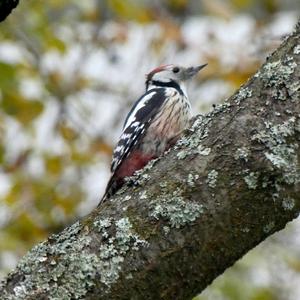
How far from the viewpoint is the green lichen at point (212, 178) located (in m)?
2.46

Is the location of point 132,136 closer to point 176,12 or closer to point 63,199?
point 63,199

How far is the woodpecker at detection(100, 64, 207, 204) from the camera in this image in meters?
4.50

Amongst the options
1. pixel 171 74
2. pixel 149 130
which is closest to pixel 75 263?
pixel 149 130

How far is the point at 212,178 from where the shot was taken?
2469 millimetres

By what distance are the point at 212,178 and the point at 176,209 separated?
0.14 metres

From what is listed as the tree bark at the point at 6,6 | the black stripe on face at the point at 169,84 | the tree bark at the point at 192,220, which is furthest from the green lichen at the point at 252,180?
the black stripe on face at the point at 169,84

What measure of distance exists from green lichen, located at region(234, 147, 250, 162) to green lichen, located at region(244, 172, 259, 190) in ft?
0.18

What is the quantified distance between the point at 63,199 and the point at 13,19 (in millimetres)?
1762

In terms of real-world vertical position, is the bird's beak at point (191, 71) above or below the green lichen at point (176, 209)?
above

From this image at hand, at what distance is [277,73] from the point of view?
2.57 m

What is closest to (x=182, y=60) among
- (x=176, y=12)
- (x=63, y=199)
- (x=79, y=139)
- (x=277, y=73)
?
(x=176, y=12)

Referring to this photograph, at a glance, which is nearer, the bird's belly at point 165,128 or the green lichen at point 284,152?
the green lichen at point 284,152

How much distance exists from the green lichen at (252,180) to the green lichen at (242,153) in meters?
0.06

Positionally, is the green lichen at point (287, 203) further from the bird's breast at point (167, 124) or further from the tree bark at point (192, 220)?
the bird's breast at point (167, 124)
